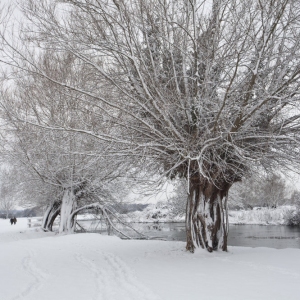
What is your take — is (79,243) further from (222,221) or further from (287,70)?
(287,70)

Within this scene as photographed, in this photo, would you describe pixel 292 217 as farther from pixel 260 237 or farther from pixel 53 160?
pixel 53 160

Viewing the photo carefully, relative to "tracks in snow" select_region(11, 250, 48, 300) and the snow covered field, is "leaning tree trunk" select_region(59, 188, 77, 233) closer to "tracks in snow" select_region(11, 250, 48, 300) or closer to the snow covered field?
the snow covered field

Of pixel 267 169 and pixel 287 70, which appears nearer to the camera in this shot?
pixel 287 70

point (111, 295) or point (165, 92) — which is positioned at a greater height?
point (165, 92)

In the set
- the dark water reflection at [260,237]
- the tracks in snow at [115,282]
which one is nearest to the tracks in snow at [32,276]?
the tracks in snow at [115,282]

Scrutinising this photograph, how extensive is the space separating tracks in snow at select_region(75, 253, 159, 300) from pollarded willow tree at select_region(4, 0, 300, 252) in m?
2.41

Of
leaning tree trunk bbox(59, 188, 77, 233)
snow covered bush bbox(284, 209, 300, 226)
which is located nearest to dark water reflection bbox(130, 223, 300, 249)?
snow covered bush bbox(284, 209, 300, 226)

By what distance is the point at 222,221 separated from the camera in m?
9.46

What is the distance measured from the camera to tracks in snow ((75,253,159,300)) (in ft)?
15.3

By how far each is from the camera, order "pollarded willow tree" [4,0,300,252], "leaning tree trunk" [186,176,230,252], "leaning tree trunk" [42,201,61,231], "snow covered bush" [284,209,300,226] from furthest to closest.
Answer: "snow covered bush" [284,209,300,226] < "leaning tree trunk" [42,201,61,231] < "leaning tree trunk" [186,176,230,252] < "pollarded willow tree" [4,0,300,252]

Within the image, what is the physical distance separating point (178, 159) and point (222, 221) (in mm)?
2280

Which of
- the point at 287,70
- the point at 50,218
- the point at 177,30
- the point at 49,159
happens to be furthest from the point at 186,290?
the point at 50,218

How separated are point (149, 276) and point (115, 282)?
2.28 ft

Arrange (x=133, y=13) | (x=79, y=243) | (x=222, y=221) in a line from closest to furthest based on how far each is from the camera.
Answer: (x=133, y=13), (x=222, y=221), (x=79, y=243)
